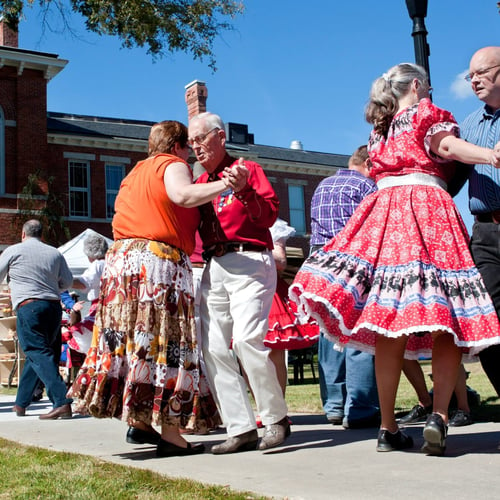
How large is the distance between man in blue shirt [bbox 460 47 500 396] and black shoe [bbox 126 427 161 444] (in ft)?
6.87

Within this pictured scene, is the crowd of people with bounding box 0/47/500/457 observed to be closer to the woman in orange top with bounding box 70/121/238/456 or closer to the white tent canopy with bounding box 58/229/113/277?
the woman in orange top with bounding box 70/121/238/456

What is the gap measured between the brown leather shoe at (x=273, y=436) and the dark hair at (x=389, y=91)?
70.6 inches

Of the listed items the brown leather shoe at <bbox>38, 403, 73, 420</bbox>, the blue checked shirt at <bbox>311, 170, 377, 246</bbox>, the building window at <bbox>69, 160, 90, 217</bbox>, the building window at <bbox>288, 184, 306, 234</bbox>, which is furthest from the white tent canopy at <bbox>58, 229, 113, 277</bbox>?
the building window at <bbox>288, 184, 306, 234</bbox>

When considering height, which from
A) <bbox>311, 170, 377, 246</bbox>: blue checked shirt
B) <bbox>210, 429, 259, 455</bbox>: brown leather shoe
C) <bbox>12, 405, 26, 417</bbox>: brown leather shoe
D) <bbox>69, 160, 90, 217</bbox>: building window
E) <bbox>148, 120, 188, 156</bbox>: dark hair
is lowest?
<bbox>210, 429, 259, 455</bbox>: brown leather shoe

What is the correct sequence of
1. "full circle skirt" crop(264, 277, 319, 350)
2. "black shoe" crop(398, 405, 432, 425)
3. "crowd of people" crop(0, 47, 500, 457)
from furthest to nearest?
"black shoe" crop(398, 405, 432, 425) → "full circle skirt" crop(264, 277, 319, 350) → "crowd of people" crop(0, 47, 500, 457)

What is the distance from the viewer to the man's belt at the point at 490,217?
3.94 meters

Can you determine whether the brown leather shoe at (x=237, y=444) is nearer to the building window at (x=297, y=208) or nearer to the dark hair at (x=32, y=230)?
the dark hair at (x=32, y=230)

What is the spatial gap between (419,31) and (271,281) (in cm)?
358

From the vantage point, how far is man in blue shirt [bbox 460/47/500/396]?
3850mm

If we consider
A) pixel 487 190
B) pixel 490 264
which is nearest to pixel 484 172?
pixel 487 190

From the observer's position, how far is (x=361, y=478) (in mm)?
3318

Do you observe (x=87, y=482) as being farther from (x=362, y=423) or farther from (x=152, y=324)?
(x=362, y=423)

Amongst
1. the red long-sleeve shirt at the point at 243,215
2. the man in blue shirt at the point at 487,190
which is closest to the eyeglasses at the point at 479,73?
the man in blue shirt at the point at 487,190

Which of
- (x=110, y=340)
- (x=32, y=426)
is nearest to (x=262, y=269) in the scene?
(x=110, y=340)
